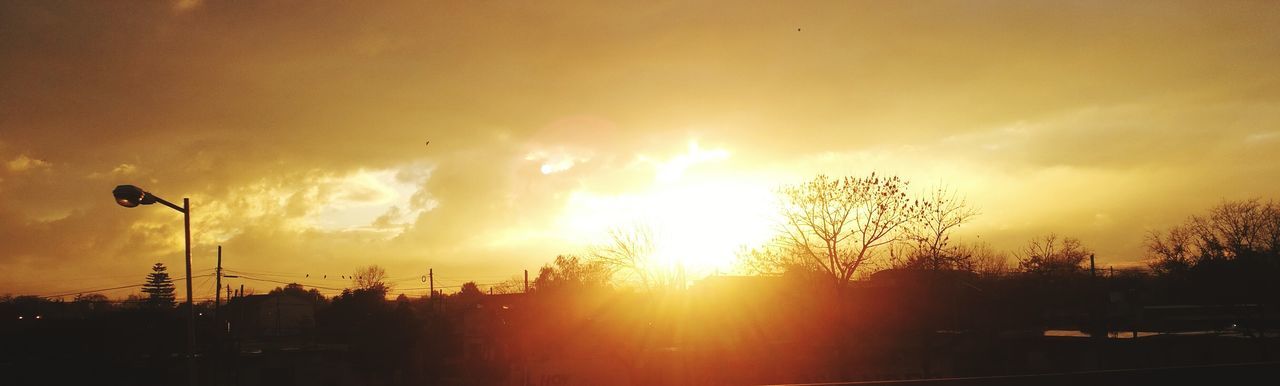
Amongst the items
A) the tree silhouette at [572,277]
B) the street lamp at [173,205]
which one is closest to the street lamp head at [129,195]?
the street lamp at [173,205]

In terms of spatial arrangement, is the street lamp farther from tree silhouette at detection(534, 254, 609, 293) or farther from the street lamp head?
tree silhouette at detection(534, 254, 609, 293)

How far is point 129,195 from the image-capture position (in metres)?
16.2

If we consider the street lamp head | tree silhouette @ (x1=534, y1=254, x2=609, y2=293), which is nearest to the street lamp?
the street lamp head

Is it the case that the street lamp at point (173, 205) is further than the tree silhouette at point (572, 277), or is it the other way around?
the tree silhouette at point (572, 277)

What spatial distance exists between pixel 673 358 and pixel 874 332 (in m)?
20.3

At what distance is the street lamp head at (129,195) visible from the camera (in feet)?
52.9

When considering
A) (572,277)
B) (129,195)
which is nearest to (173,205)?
(129,195)

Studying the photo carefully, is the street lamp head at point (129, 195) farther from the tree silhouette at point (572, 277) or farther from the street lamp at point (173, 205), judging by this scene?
the tree silhouette at point (572, 277)

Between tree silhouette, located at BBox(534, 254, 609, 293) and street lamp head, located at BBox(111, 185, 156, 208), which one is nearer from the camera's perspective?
street lamp head, located at BBox(111, 185, 156, 208)

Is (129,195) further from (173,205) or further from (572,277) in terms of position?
(572,277)

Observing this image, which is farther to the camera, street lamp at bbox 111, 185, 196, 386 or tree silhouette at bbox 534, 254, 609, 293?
tree silhouette at bbox 534, 254, 609, 293

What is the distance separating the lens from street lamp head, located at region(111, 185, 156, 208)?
1612 cm

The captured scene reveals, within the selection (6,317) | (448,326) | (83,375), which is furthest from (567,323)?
(6,317)

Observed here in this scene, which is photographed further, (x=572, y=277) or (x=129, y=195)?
(x=572, y=277)
